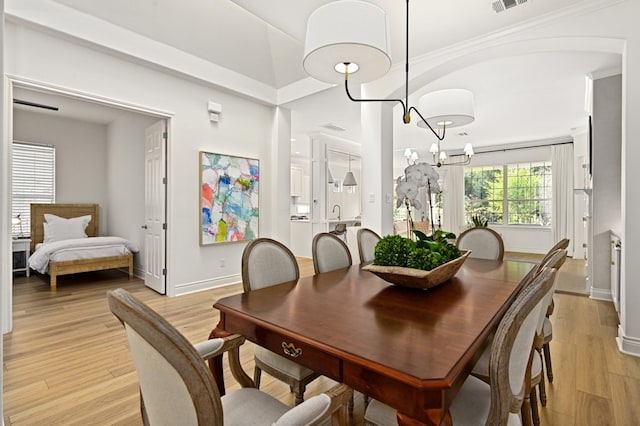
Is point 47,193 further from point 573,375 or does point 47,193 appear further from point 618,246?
point 618,246

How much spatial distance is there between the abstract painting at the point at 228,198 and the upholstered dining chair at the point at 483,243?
303cm

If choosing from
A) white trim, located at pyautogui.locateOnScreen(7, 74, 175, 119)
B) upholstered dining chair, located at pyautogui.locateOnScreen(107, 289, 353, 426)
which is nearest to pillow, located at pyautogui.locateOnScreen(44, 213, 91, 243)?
white trim, located at pyautogui.locateOnScreen(7, 74, 175, 119)

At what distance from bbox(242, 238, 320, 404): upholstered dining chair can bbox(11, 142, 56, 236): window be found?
20.0ft

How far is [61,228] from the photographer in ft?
18.3

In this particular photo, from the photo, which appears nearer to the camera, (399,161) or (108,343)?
(108,343)

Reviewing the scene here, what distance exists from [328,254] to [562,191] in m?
7.34

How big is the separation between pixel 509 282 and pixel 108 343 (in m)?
3.13

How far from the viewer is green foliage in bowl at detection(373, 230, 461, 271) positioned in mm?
1652

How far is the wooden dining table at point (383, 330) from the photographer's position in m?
0.89

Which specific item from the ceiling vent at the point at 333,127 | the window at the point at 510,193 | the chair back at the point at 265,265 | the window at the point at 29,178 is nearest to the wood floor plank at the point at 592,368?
the chair back at the point at 265,265

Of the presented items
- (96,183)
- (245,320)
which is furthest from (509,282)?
(96,183)

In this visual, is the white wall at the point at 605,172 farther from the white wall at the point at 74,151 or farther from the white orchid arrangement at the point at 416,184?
the white wall at the point at 74,151

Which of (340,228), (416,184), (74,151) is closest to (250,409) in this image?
(416,184)

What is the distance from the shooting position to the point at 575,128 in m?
6.69
